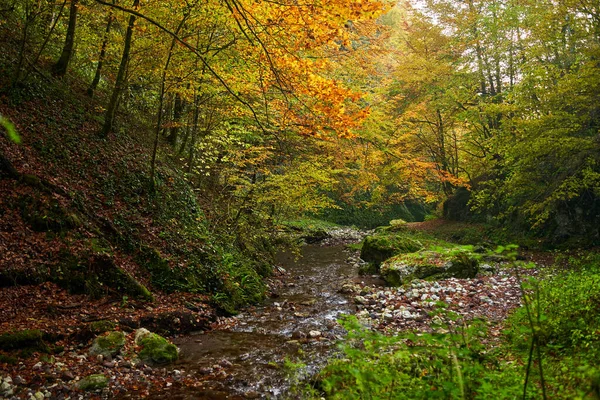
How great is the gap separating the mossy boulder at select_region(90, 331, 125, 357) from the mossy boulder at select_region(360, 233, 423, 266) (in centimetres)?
826

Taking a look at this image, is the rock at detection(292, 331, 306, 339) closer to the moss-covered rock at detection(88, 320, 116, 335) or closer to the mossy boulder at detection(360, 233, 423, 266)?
the moss-covered rock at detection(88, 320, 116, 335)

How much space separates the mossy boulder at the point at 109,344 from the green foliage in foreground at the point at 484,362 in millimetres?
2666

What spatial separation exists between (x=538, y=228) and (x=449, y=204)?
7234 mm

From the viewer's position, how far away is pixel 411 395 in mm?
2670

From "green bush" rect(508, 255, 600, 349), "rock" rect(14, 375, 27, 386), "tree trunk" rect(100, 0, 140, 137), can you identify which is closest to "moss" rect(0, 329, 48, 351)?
"rock" rect(14, 375, 27, 386)

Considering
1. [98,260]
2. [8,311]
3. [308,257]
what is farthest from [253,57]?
[308,257]

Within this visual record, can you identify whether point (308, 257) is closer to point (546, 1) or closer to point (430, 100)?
point (430, 100)

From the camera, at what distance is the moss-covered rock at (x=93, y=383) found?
3.93 metres

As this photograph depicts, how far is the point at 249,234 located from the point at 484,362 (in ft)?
26.5

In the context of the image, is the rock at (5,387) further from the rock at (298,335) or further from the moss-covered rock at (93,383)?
the rock at (298,335)

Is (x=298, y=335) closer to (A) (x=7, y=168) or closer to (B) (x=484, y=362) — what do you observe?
(B) (x=484, y=362)

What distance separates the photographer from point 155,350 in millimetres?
4848

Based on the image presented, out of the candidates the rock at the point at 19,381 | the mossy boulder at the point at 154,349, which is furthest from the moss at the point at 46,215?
the rock at the point at 19,381

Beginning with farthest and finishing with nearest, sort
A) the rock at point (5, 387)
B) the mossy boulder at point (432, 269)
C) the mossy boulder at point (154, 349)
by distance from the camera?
1. the mossy boulder at point (432, 269)
2. the mossy boulder at point (154, 349)
3. the rock at point (5, 387)
